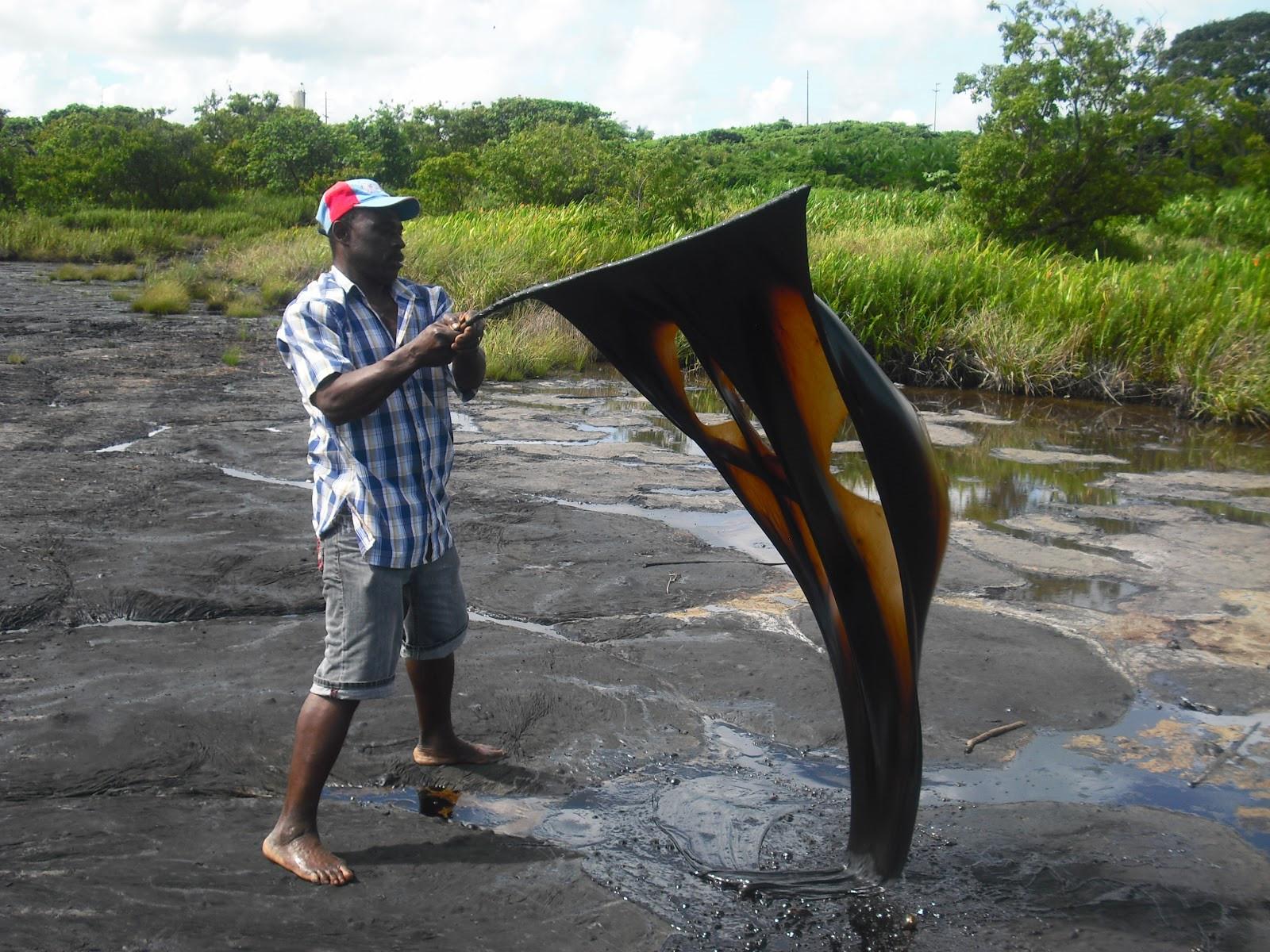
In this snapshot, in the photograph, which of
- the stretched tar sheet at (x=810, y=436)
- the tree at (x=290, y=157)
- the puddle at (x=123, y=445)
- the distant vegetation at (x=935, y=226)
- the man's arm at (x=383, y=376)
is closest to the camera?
the stretched tar sheet at (x=810, y=436)

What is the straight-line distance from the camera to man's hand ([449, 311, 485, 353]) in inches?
113

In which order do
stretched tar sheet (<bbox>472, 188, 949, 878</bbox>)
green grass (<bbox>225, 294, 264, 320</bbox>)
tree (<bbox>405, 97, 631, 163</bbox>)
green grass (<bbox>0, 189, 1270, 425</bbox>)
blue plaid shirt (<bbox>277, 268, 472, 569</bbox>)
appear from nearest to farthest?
stretched tar sheet (<bbox>472, 188, 949, 878</bbox>) → blue plaid shirt (<bbox>277, 268, 472, 569</bbox>) → green grass (<bbox>0, 189, 1270, 425</bbox>) → green grass (<bbox>225, 294, 264, 320</bbox>) → tree (<bbox>405, 97, 631, 163</bbox>)

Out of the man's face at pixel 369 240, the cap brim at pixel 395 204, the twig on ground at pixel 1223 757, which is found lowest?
the twig on ground at pixel 1223 757

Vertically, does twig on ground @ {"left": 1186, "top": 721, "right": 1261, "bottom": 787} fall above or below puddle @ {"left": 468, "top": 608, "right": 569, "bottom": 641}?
below

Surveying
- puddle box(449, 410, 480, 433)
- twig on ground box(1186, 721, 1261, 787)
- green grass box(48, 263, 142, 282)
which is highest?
green grass box(48, 263, 142, 282)

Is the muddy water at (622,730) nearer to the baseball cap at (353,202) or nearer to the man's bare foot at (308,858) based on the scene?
the man's bare foot at (308,858)

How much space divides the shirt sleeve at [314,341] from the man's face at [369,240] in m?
0.15

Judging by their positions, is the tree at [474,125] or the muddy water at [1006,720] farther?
the tree at [474,125]

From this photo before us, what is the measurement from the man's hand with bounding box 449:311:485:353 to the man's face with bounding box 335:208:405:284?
0.30 meters

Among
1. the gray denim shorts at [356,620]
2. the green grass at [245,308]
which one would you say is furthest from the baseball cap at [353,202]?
the green grass at [245,308]

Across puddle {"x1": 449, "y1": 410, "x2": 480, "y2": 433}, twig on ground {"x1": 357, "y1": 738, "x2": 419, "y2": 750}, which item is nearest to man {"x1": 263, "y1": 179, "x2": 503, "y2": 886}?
twig on ground {"x1": 357, "y1": 738, "x2": 419, "y2": 750}

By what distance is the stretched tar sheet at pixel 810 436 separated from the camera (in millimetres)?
2432

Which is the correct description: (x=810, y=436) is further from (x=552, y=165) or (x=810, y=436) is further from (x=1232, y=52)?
(x=1232, y=52)

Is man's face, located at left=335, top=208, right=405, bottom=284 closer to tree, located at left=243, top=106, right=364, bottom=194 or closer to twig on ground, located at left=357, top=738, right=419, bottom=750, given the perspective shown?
twig on ground, located at left=357, top=738, right=419, bottom=750
